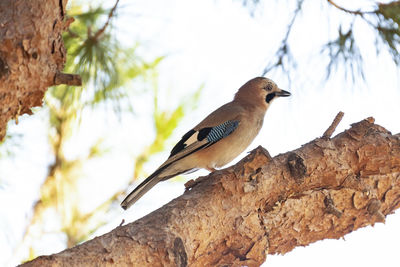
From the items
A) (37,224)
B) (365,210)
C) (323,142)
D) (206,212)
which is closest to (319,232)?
(365,210)

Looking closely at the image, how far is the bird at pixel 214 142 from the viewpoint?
3559 millimetres

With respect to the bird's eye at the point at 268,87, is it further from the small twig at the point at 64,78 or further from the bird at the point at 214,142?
the small twig at the point at 64,78

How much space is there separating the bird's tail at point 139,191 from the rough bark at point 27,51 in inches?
36.8

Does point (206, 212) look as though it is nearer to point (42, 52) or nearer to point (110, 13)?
point (42, 52)

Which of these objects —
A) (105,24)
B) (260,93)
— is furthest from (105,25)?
(260,93)

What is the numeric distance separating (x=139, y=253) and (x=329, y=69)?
1.88 metres

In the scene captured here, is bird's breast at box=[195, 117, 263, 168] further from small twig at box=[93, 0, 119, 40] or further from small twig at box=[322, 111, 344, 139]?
small twig at box=[93, 0, 119, 40]

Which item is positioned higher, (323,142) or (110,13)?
(110,13)

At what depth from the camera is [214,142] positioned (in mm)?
3674

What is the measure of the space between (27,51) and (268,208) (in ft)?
4.45

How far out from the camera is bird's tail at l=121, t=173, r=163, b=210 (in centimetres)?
321

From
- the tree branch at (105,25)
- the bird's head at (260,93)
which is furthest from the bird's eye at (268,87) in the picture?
the tree branch at (105,25)

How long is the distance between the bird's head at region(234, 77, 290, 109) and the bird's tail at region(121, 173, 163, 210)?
119cm

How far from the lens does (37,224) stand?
369 centimetres
